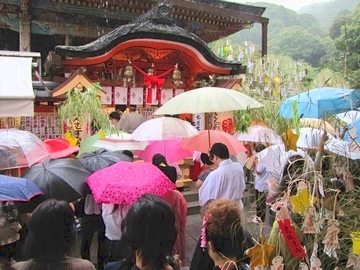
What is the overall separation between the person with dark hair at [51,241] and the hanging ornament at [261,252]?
1090 mm

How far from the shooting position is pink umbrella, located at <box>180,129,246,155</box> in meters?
5.41

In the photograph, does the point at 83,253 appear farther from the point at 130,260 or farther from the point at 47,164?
the point at 130,260

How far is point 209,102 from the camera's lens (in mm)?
5188

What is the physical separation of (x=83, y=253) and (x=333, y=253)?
3769 millimetres

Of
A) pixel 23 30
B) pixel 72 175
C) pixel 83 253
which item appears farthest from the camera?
pixel 23 30

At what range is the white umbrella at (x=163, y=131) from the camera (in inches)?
220

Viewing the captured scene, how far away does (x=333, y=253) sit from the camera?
1.67 metres

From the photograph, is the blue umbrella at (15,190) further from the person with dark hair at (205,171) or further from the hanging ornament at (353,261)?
the hanging ornament at (353,261)

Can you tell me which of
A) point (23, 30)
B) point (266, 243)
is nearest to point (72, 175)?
point (266, 243)

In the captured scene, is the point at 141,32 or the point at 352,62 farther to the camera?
the point at 141,32

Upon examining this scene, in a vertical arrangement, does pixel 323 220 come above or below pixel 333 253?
above

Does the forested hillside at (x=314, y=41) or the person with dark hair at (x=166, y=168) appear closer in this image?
the forested hillside at (x=314, y=41)

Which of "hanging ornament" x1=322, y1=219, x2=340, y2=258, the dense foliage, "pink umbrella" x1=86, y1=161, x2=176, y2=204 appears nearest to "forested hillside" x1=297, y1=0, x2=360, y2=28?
the dense foliage

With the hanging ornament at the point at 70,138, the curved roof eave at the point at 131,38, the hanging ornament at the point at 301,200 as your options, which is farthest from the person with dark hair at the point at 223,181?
the curved roof eave at the point at 131,38
